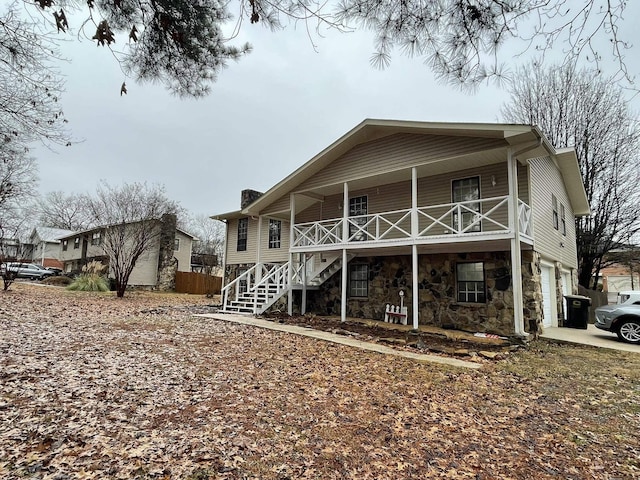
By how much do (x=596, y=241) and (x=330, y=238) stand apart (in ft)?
48.1

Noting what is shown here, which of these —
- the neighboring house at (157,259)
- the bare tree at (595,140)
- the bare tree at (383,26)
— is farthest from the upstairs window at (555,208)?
the neighboring house at (157,259)

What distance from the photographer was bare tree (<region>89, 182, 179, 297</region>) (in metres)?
17.1

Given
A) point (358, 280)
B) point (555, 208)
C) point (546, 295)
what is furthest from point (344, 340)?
point (555, 208)

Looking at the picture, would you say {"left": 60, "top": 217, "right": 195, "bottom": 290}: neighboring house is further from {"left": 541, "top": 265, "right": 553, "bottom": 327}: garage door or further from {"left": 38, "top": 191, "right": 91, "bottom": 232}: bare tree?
{"left": 541, "top": 265, "right": 553, "bottom": 327}: garage door

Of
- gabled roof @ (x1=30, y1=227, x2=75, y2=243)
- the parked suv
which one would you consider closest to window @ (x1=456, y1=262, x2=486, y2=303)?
the parked suv

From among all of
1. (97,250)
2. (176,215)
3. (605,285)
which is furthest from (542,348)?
(605,285)

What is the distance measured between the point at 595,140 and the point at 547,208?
33.0 ft

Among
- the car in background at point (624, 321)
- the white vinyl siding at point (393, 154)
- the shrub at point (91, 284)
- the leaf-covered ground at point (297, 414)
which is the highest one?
the white vinyl siding at point (393, 154)

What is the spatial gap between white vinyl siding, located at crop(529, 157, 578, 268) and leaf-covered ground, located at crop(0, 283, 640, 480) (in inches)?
164

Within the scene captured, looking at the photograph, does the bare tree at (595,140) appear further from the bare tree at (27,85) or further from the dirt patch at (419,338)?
the bare tree at (27,85)

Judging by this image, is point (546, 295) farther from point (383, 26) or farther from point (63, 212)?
point (63, 212)

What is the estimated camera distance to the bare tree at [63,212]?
38094 millimetres

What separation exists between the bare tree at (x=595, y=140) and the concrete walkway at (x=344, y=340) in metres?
15.2

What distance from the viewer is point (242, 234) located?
17.2m
